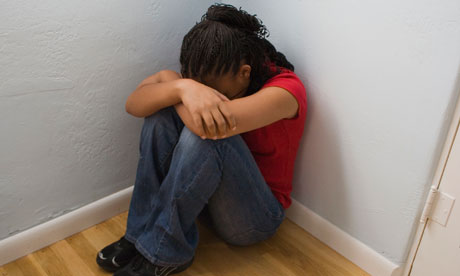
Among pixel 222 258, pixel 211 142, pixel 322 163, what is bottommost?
pixel 222 258

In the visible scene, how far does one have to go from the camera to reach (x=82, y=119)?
1.18 meters

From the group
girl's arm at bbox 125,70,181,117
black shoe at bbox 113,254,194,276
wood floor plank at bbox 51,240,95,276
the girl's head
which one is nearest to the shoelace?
black shoe at bbox 113,254,194,276

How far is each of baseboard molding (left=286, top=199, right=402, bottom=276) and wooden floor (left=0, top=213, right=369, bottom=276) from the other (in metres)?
0.02

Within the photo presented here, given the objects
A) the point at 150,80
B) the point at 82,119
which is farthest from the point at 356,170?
the point at 82,119

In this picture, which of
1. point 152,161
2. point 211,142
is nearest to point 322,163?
point 211,142

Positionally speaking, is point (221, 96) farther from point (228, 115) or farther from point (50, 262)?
point (50, 262)

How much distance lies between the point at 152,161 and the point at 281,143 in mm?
361

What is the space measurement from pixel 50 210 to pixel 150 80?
48 cm

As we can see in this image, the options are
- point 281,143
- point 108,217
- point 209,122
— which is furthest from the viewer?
point 108,217

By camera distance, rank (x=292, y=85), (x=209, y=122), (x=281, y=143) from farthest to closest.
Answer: (x=281, y=143), (x=292, y=85), (x=209, y=122)

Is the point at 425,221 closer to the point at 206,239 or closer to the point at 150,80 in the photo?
the point at 206,239

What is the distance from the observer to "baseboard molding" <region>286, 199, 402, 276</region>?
1.14 m

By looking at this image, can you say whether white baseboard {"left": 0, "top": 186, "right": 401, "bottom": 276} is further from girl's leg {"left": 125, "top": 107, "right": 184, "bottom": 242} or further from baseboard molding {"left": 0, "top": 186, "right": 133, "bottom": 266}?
girl's leg {"left": 125, "top": 107, "right": 184, "bottom": 242}

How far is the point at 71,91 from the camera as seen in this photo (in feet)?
3.71
